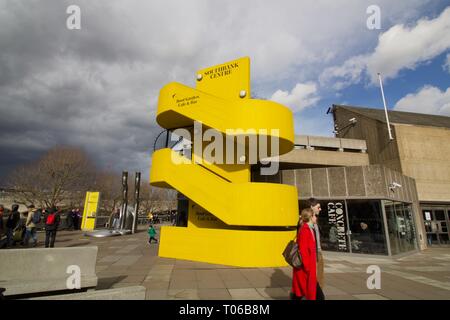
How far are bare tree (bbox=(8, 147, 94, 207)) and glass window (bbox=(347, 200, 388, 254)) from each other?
32.8m

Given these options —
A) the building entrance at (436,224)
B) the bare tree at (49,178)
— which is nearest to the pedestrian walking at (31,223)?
the bare tree at (49,178)

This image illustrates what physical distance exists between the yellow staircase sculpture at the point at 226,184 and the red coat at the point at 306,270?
5.07m

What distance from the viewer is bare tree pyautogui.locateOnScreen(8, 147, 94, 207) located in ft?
100

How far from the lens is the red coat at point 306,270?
3486 millimetres

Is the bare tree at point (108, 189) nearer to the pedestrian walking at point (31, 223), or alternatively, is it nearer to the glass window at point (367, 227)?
the pedestrian walking at point (31, 223)

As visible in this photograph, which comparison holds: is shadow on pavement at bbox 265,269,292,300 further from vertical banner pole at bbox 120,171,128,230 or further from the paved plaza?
vertical banner pole at bbox 120,171,128,230

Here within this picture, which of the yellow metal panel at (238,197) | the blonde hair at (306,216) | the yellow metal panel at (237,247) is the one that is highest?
the yellow metal panel at (238,197)

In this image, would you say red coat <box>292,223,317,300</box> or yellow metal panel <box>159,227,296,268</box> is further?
yellow metal panel <box>159,227,296,268</box>

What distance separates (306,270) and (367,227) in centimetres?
1048

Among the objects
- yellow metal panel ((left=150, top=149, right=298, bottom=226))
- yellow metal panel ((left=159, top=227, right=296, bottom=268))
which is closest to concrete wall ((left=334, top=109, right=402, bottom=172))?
yellow metal panel ((left=150, top=149, right=298, bottom=226))

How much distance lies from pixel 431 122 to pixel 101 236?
31484 millimetres

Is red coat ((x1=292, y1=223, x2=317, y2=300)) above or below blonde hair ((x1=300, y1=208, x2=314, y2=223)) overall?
below

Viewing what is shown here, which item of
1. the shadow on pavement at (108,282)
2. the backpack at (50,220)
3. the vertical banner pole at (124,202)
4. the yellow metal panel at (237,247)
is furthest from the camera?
the vertical banner pole at (124,202)

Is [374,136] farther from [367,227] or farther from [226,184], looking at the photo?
[226,184]
